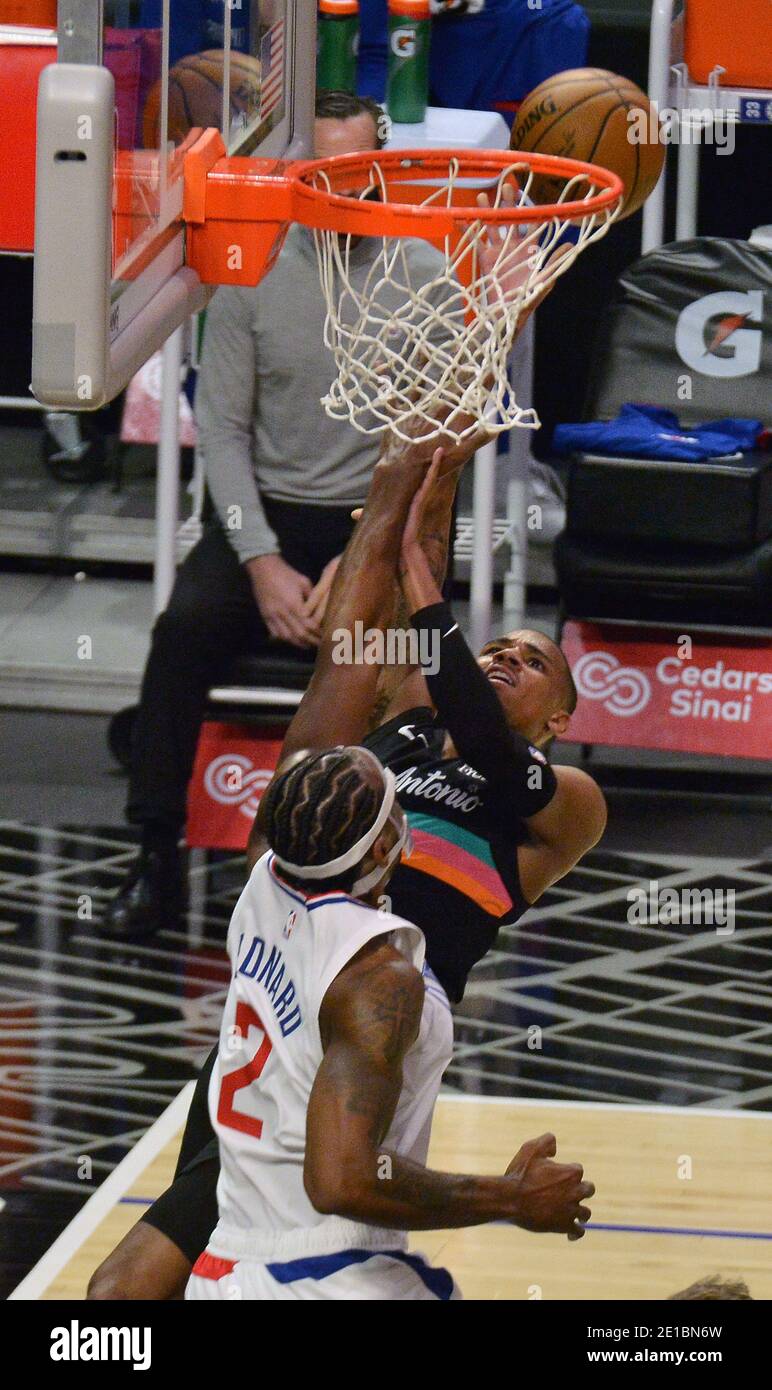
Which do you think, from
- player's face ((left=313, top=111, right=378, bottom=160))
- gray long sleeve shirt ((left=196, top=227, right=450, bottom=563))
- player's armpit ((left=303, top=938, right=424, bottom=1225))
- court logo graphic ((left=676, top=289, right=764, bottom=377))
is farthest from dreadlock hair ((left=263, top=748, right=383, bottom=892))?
court logo graphic ((left=676, top=289, right=764, bottom=377))

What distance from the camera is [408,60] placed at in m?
6.64

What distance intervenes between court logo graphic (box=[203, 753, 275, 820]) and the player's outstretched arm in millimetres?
3328

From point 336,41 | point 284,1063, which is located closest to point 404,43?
point 336,41

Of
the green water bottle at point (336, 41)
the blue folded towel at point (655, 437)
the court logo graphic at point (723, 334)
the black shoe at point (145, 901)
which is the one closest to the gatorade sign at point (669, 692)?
the blue folded towel at point (655, 437)

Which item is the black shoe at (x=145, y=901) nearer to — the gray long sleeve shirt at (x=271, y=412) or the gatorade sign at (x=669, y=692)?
the gray long sleeve shirt at (x=271, y=412)

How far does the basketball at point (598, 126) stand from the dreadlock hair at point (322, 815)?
347 cm

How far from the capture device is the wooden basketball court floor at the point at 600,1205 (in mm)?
4141

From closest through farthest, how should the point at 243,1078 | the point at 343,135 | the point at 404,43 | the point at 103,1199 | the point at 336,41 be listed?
the point at 243,1078, the point at 103,1199, the point at 343,135, the point at 336,41, the point at 404,43

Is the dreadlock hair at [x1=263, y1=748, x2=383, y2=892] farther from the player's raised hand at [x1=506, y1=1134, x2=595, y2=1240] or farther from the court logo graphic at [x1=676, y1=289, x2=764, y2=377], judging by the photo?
the court logo graphic at [x1=676, y1=289, x2=764, y2=377]

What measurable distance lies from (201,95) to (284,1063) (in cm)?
156

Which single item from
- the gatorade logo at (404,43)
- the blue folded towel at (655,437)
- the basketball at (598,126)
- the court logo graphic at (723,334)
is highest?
the gatorade logo at (404,43)

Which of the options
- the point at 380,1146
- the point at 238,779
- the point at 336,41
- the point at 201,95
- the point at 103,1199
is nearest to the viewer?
the point at 380,1146

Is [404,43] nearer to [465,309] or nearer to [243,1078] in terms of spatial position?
[465,309]

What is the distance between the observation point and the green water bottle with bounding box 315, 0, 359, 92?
21.0 feet
